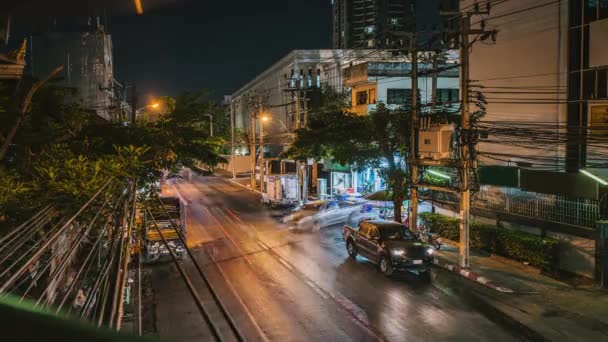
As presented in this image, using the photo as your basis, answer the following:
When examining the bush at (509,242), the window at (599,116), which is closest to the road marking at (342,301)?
the bush at (509,242)

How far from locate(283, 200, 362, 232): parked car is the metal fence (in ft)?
30.0

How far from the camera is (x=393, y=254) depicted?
721 inches

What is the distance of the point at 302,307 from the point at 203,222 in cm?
1862

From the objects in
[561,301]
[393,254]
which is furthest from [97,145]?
[561,301]

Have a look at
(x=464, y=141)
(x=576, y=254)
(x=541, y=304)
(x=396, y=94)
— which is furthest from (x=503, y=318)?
(x=396, y=94)

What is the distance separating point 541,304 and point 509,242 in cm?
575

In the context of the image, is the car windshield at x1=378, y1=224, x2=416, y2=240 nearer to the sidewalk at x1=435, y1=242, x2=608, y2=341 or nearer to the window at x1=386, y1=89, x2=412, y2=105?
the sidewalk at x1=435, y1=242, x2=608, y2=341

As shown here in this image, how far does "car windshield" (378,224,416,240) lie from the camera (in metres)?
19.6

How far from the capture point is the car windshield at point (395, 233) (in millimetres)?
19628

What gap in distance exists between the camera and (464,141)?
18484 millimetres

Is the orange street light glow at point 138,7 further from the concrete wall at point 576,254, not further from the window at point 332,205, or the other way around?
the window at point 332,205

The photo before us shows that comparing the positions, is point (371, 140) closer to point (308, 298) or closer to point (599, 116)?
point (599, 116)

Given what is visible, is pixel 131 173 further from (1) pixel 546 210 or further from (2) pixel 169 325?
(1) pixel 546 210

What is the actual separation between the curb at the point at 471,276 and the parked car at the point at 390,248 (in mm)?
1141
